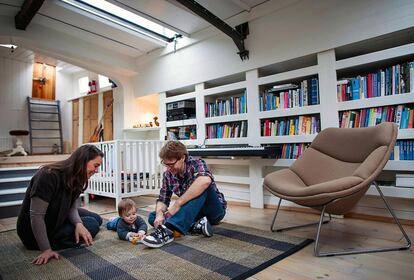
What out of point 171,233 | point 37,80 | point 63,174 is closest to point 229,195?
point 171,233

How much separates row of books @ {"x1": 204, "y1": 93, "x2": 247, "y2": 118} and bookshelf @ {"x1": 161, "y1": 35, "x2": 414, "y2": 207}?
Answer: 38mm

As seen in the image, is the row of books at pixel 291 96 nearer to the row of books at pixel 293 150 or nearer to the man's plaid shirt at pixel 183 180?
the row of books at pixel 293 150

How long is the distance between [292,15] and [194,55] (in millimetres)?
1523

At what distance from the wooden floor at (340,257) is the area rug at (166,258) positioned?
0.37 feet

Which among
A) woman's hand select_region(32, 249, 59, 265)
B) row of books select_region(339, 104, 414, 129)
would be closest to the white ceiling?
row of books select_region(339, 104, 414, 129)

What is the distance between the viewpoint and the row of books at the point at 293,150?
2.87 metres

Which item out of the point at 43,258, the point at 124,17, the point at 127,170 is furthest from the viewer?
the point at 124,17

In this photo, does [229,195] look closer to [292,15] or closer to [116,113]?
[292,15]

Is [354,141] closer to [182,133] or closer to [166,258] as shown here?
[166,258]

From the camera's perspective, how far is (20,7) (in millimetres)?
3285

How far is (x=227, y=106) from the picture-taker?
140 inches

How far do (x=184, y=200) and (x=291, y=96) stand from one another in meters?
1.78

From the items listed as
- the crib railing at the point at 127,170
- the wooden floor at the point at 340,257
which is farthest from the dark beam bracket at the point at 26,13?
the wooden floor at the point at 340,257

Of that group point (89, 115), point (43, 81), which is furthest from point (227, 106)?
point (43, 81)
